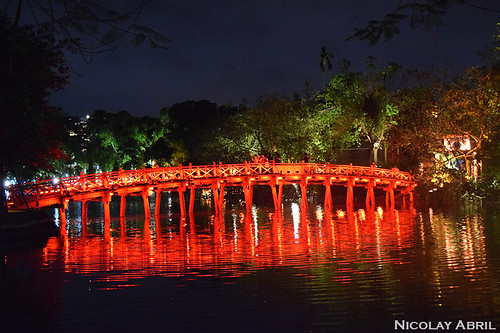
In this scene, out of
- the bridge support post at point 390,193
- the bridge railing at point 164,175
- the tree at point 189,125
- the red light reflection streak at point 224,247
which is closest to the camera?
the red light reflection streak at point 224,247

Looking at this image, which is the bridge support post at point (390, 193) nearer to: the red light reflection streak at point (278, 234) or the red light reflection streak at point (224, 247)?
the red light reflection streak at point (278, 234)

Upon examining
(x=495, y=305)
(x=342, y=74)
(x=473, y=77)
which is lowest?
(x=495, y=305)

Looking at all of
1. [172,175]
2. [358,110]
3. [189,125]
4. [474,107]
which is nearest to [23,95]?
[172,175]

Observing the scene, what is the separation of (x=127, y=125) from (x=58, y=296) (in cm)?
6755

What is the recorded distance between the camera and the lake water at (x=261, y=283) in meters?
9.70

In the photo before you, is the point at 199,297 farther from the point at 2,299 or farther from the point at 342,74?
the point at 342,74

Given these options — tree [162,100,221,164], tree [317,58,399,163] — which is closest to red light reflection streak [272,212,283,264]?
tree [317,58,399,163]

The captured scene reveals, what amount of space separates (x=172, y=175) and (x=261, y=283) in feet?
78.8

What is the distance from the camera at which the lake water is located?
31.8 ft

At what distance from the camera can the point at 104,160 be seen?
7800 cm

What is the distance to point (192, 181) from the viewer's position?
36.3 meters

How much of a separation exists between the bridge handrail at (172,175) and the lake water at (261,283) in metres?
7.79

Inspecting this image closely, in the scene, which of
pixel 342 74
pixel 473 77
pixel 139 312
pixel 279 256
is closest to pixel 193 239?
pixel 279 256

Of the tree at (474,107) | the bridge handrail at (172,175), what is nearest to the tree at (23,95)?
the bridge handrail at (172,175)
